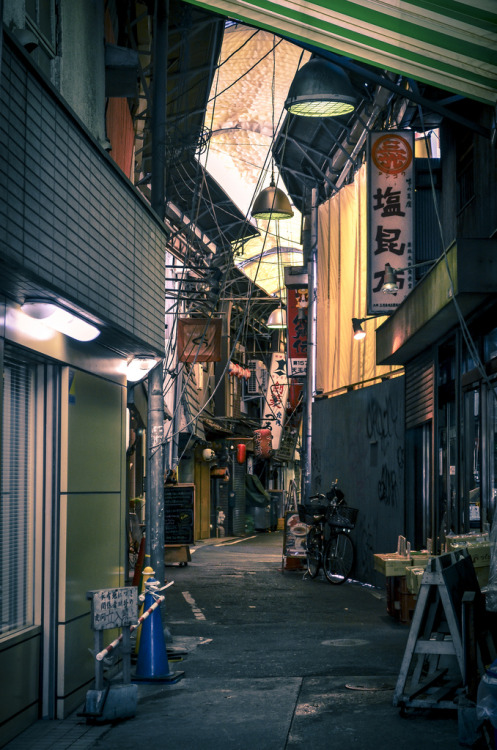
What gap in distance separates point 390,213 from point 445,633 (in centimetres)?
840

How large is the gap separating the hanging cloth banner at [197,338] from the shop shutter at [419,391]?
22.9 feet

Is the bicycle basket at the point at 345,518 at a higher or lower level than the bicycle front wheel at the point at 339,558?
higher

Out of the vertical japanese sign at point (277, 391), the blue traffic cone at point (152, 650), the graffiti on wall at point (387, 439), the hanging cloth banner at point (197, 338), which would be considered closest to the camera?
the blue traffic cone at point (152, 650)

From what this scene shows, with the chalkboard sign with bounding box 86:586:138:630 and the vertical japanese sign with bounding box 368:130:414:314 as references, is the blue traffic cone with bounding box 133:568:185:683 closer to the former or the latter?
the chalkboard sign with bounding box 86:586:138:630

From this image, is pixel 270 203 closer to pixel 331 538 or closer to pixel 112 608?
pixel 331 538

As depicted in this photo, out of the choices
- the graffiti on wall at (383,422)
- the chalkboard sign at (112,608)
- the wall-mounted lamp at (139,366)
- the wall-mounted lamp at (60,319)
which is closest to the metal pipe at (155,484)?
the wall-mounted lamp at (139,366)

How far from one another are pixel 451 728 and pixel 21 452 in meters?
4.00

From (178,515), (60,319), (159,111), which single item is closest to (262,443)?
(178,515)

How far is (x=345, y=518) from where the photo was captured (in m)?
18.8

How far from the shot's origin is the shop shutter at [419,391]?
1497 centimetres

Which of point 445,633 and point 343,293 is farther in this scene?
point 343,293

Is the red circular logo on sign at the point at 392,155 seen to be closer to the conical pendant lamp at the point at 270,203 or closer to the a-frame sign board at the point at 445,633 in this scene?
the conical pendant lamp at the point at 270,203

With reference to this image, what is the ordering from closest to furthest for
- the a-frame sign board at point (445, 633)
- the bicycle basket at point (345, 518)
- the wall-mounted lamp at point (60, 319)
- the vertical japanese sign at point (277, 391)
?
the wall-mounted lamp at point (60, 319) → the a-frame sign board at point (445, 633) → the bicycle basket at point (345, 518) → the vertical japanese sign at point (277, 391)

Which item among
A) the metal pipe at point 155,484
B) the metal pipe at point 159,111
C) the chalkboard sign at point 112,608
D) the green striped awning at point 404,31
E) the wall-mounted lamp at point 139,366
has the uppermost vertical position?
the metal pipe at point 159,111
